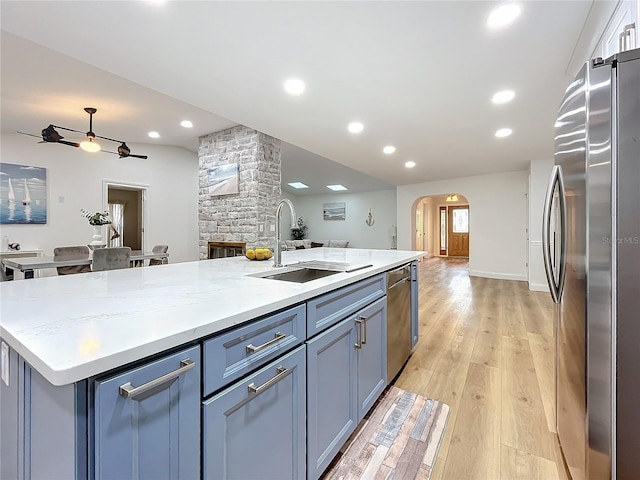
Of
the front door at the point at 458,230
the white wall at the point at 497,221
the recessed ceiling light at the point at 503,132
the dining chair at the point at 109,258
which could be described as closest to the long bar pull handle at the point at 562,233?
the recessed ceiling light at the point at 503,132

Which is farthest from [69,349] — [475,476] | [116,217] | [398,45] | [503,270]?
[116,217]

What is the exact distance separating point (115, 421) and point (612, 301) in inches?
54.0

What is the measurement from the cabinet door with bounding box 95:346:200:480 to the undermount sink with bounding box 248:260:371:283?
3.26 feet

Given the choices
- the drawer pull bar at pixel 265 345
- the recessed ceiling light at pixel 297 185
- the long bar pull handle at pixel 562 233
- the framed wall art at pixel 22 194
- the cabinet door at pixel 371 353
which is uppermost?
the recessed ceiling light at pixel 297 185

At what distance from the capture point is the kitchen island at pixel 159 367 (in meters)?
0.57

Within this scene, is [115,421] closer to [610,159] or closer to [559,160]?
[610,159]

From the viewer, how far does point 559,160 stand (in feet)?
4.19

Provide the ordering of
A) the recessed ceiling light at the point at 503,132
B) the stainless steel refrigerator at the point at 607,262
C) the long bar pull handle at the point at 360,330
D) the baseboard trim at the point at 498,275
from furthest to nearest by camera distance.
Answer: the baseboard trim at the point at 498,275, the recessed ceiling light at the point at 503,132, the long bar pull handle at the point at 360,330, the stainless steel refrigerator at the point at 607,262

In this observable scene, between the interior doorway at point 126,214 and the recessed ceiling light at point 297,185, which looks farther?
the recessed ceiling light at point 297,185

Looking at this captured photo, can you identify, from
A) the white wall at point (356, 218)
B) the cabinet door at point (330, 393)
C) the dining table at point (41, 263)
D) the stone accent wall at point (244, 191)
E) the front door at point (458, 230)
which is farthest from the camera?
the front door at point (458, 230)

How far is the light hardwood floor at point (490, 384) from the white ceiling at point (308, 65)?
8.00 ft

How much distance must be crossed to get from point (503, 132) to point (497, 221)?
3.22 meters

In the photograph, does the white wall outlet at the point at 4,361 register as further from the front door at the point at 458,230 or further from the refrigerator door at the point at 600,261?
the front door at the point at 458,230

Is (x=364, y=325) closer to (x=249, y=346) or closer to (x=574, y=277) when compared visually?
(x=249, y=346)
